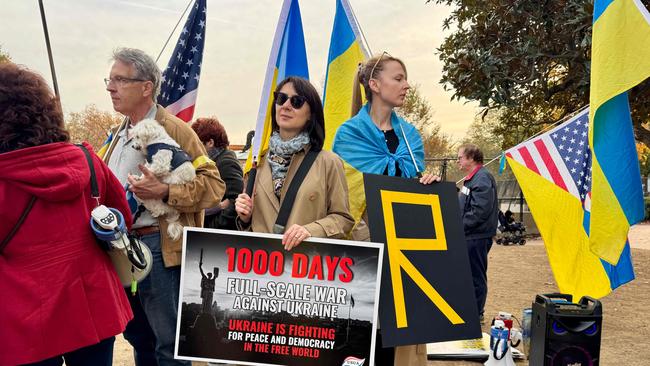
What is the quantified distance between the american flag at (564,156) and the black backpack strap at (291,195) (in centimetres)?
335

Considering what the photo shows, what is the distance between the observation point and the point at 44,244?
2203mm

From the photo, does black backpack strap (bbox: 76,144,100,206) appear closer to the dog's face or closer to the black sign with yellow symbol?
the dog's face

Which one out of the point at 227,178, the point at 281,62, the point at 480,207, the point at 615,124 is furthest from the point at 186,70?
the point at 480,207

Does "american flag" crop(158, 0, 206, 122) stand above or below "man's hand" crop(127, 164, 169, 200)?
above

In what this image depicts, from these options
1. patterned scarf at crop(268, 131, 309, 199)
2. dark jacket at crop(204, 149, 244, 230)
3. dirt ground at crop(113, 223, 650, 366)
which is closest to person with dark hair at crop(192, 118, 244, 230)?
dark jacket at crop(204, 149, 244, 230)

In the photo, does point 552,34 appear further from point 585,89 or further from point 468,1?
point 468,1

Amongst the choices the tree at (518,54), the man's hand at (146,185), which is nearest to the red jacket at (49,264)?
the man's hand at (146,185)

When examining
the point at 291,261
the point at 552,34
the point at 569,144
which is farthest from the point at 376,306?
the point at 552,34

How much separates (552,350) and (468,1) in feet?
25.9

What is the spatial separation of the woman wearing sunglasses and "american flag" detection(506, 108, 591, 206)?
3.24 meters

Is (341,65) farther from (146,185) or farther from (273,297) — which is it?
(273,297)

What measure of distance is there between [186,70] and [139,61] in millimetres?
2185

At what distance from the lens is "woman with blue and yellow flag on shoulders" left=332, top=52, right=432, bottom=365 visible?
131 inches

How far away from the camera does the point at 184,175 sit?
116 inches
